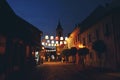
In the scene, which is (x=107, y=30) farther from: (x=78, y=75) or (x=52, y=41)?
(x=52, y=41)

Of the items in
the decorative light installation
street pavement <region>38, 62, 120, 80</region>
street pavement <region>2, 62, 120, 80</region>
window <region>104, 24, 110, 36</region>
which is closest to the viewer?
street pavement <region>2, 62, 120, 80</region>

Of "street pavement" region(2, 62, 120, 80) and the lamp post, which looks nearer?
"street pavement" region(2, 62, 120, 80)

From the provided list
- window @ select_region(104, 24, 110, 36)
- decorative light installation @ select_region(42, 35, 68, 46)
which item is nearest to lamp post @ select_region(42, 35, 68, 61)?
decorative light installation @ select_region(42, 35, 68, 46)

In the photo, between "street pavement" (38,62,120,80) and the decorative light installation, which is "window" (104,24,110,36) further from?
the decorative light installation

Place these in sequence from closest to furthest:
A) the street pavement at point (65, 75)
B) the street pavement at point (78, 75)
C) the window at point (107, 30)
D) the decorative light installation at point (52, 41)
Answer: the street pavement at point (65, 75) → the street pavement at point (78, 75) → the window at point (107, 30) → the decorative light installation at point (52, 41)

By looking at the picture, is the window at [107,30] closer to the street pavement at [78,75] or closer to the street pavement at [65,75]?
the street pavement at [78,75]

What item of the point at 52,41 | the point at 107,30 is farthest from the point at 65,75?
the point at 52,41

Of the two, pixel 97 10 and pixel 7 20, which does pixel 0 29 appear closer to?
pixel 7 20

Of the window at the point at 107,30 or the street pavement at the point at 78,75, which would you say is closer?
the street pavement at the point at 78,75

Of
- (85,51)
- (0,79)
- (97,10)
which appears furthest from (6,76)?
(97,10)

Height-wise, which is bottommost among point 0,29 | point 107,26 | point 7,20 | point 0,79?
point 0,79

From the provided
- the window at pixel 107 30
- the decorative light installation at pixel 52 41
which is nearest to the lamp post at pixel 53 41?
the decorative light installation at pixel 52 41

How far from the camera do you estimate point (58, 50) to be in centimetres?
8575

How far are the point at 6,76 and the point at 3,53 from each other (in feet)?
6.51
